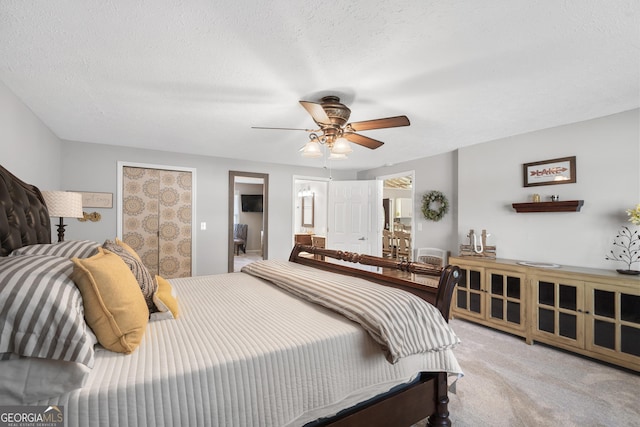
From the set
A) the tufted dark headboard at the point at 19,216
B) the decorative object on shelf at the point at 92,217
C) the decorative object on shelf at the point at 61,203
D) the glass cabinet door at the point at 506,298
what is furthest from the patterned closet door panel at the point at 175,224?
the glass cabinet door at the point at 506,298

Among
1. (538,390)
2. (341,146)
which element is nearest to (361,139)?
(341,146)

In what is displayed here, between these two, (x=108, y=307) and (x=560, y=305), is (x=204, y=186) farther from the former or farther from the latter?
(x=560, y=305)

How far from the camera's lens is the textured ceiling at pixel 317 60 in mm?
1480

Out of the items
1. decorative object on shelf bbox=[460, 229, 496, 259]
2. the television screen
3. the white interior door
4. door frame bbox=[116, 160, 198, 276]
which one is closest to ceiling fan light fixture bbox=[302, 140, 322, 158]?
decorative object on shelf bbox=[460, 229, 496, 259]

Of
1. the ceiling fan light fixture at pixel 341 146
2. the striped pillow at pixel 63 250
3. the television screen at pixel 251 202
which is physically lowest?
the striped pillow at pixel 63 250

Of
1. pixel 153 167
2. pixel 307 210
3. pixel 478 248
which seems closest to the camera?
pixel 478 248

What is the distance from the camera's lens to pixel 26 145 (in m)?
2.72

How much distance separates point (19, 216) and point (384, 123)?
2.55 metres

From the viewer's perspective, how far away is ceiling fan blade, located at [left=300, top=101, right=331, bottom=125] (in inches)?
82.0

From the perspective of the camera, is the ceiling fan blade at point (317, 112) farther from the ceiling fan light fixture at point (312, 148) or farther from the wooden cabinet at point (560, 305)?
the wooden cabinet at point (560, 305)

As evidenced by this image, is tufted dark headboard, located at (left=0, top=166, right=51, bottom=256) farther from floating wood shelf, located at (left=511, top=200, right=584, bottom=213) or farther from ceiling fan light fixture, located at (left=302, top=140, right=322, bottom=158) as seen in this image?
floating wood shelf, located at (left=511, top=200, right=584, bottom=213)

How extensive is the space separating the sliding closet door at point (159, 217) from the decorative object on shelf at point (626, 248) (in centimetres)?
525

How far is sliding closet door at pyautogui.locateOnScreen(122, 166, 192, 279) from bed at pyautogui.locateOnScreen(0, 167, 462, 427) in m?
2.27

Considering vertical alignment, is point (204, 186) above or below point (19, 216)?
above
